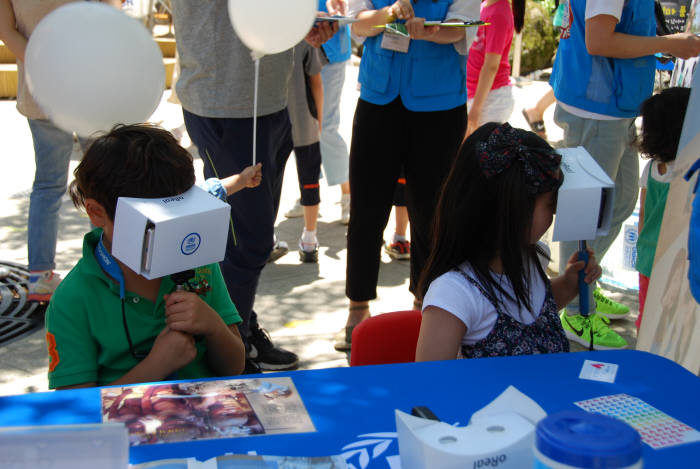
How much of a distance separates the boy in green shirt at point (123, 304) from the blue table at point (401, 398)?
30 cm

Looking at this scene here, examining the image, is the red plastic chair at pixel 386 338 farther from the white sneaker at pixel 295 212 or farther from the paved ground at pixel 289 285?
the white sneaker at pixel 295 212

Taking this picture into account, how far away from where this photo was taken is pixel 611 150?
342 centimetres

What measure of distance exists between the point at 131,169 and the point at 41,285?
88.7 inches

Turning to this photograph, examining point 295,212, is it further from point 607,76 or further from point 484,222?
point 484,222

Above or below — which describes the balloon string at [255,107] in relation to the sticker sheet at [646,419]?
above

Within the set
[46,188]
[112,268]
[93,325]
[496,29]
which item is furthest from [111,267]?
[496,29]

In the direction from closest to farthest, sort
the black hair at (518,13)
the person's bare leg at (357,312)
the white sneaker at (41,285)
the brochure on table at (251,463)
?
the brochure on table at (251,463), the person's bare leg at (357,312), the white sneaker at (41,285), the black hair at (518,13)

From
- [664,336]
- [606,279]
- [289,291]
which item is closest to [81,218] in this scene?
[289,291]

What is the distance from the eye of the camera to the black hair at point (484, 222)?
1858mm

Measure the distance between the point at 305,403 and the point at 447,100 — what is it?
205 centimetres

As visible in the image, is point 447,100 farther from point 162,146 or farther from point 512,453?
point 512,453

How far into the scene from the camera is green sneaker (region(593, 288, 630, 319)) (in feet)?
12.9

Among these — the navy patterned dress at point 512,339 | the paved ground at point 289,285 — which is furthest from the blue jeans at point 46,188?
the navy patterned dress at point 512,339

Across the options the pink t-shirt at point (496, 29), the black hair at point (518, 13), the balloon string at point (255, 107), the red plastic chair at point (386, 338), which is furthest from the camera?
the black hair at point (518, 13)
